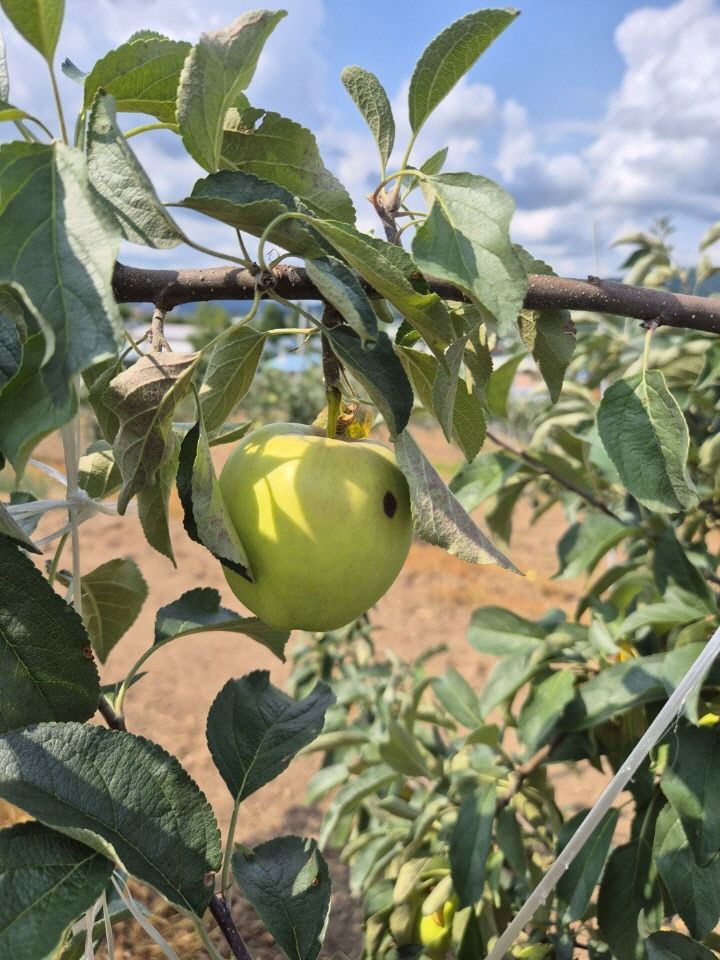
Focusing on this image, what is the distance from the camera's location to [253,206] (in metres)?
0.39

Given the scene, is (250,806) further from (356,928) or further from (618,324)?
(618,324)

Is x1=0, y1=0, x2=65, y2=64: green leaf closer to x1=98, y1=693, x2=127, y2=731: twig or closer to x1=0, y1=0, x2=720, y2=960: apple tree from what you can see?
x1=0, y1=0, x2=720, y2=960: apple tree

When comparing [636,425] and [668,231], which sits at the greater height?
[668,231]

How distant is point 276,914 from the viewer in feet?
2.02

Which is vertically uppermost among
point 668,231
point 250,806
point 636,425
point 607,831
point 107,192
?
point 668,231

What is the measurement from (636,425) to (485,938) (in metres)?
0.76

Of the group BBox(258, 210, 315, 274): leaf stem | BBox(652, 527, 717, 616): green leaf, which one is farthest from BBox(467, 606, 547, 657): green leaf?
BBox(258, 210, 315, 274): leaf stem

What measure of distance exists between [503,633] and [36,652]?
31.3 inches

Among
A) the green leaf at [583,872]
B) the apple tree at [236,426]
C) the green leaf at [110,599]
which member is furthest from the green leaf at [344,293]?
the green leaf at [583,872]

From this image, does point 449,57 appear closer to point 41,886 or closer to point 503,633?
point 41,886

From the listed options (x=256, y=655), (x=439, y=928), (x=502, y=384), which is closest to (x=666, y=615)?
(x=502, y=384)

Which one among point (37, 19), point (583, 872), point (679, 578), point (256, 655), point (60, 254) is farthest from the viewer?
point (256, 655)

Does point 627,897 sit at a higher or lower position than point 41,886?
lower

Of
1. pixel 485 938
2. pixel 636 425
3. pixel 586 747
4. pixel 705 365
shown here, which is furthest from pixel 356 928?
pixel 636 425
